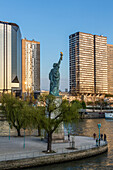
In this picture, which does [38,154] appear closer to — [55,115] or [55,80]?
[55,115]

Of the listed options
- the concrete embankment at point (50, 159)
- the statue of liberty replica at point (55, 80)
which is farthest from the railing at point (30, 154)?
the statue of liberty replica at point (55, 80)

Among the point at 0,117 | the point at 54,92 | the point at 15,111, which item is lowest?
the point at 0,117

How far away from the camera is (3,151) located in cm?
3506

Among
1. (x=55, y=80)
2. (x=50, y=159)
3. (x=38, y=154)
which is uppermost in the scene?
(x=55, y=80)

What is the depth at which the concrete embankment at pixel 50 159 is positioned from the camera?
30.2 meters

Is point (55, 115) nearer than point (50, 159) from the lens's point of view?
No

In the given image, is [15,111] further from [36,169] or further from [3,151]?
[36,169]

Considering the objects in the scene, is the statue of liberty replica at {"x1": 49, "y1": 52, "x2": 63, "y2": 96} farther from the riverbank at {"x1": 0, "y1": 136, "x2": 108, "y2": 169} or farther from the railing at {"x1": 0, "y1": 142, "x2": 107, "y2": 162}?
the railing at {"x1": 0, "y1": 142, "x2": 107, "y2": 162}

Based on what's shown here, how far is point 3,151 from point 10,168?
5316 mm

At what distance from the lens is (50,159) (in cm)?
3306

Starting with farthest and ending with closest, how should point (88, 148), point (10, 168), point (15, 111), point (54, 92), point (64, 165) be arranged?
1. point (15, 111)
2. point (54, 92)
3. point (88, 148)
4. point (64, 165)
5. point (10, 168)

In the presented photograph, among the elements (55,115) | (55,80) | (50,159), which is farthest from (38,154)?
(55,80)

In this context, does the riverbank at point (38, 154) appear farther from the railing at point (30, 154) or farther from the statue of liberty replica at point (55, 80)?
the statue of liberty replica at point (55, 80)

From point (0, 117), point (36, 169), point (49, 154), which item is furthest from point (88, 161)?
point (0, 117)
